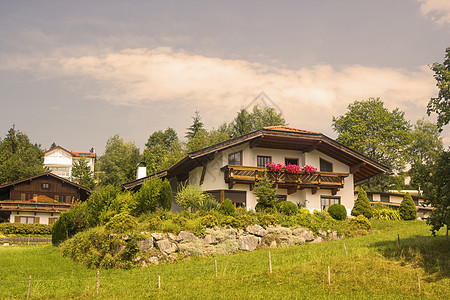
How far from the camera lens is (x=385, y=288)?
1593 centimetres

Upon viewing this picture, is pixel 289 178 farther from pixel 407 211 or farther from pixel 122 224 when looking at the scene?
pixel 122 224

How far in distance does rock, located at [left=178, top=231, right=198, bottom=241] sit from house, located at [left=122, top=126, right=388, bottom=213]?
25.5 feet

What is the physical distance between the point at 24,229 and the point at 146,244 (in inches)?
1058

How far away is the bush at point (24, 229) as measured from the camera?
42406 mm

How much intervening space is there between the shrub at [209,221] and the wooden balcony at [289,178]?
6.01 m

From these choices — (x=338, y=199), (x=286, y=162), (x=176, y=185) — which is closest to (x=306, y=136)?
(x=286, y=162)

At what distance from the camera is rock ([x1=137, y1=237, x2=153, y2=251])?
2114 cm

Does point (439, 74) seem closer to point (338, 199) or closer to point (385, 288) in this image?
point (385, 288)

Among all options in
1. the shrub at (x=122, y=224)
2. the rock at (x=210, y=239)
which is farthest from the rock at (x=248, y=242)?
the shrub at (x=122, y=224)

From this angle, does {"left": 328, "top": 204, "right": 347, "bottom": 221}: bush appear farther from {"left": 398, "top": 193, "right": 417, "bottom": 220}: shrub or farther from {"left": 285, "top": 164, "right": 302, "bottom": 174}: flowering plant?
{"left": 398, "top": 193, "right": 417, "bottom": 220}: shrub

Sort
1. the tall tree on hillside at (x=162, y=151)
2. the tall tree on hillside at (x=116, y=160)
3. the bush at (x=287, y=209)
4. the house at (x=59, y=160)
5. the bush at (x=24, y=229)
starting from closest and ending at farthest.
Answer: the bush at (x=287, y=209) → the bush at (x=24, y=229) → the tall tree on hillside at (x=162, y=151) → the tall tree on hillside at (x=116, y=160) → the house at (x=59, y=160)

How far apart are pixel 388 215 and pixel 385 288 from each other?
62.6 feet

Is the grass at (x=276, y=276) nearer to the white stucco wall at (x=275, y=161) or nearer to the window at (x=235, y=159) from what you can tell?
the white stucco wall at (x=275, y=161)

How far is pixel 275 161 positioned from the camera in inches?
1320
